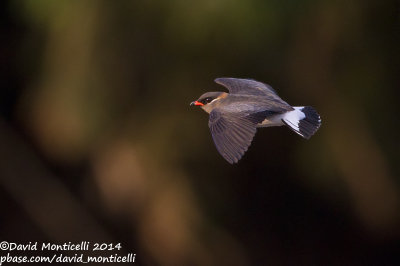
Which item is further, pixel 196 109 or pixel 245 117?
pixel 196 109

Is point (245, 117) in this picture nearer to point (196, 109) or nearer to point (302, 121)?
point (302, 121)

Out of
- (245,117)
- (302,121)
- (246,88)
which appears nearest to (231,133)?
(245,117)

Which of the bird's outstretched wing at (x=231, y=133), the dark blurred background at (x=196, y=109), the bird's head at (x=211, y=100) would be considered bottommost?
the bird's outstretched wing at (x=231, y=133)

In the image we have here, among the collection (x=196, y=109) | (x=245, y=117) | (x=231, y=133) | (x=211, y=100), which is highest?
(x=196, y=109)

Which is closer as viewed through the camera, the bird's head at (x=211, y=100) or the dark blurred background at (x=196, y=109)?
the bird's head at (x=211, y=100)

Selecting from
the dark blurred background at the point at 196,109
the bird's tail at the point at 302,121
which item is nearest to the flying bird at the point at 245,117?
the bird's tail at the point at 302,121

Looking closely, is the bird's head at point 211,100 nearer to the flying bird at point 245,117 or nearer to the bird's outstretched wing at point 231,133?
the flying bird at point 245,117

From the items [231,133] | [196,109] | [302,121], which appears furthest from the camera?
[196,109]

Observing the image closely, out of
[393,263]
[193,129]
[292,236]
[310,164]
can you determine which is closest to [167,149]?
[193,129]
